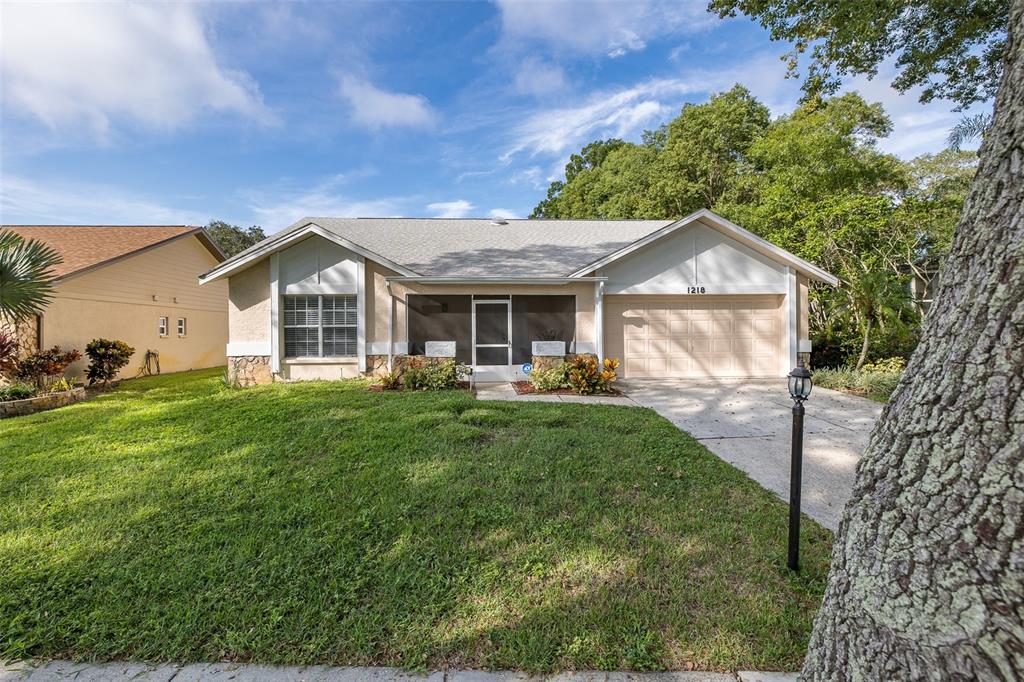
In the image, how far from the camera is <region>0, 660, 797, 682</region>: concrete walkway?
2.19 m

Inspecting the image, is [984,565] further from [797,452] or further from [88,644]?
[88,644]

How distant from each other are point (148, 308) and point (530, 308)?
13636mm

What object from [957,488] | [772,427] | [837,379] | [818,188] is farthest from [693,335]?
[957,488]

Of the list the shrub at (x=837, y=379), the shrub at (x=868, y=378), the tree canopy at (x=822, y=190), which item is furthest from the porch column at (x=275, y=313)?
the tree canopy at (x=822, y=190)

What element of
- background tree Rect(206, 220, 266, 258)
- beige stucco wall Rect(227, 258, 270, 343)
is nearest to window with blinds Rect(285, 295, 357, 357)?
beige stucco wall Rect(227, 258, 270, 343)

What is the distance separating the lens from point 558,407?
24.7 feet

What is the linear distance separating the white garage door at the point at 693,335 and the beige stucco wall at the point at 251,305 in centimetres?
935

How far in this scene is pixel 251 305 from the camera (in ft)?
36.4

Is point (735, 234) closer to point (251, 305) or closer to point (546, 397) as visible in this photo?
point (546, 397)

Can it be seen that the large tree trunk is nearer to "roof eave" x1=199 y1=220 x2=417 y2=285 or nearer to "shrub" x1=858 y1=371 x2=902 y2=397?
"roof eave" x1=199 y1=220 x2=417 y2=285

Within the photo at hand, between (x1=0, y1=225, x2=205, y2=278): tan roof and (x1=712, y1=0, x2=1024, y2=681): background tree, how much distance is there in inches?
676

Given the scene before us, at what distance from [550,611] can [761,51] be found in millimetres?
12259

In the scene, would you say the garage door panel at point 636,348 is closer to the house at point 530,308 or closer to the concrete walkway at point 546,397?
the house at point 530,308

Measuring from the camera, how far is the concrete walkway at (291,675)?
2188mm
